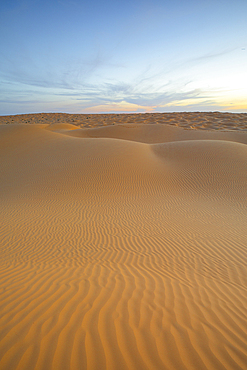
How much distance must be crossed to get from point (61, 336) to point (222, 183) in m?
11.9

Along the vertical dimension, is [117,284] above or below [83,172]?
above

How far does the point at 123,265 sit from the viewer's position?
4.78 m

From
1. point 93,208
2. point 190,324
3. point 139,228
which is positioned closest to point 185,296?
point 190,324

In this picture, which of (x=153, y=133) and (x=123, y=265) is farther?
(x=153, y=133)

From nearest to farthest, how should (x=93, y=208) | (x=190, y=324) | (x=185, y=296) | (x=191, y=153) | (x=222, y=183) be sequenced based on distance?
(x=190, y=324)
(x=185, y=296)
(x=93, y=208)
(x=222, y=183)
(x=191, y=153)

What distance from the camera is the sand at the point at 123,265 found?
2.35 m

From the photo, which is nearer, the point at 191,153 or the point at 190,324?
the point at 190,324

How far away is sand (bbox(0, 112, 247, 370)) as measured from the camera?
235 centimetres

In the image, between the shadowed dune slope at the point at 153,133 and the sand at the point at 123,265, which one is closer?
the sand at the point at 123,265

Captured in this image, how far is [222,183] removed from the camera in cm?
1234

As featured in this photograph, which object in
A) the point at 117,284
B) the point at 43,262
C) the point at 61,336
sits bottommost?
the point at 43,262

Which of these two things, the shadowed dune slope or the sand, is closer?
the sand

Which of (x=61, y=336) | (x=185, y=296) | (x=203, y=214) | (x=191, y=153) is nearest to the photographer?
(x=61, y=336)

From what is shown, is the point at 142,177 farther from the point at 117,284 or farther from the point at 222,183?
the point at 117,284
